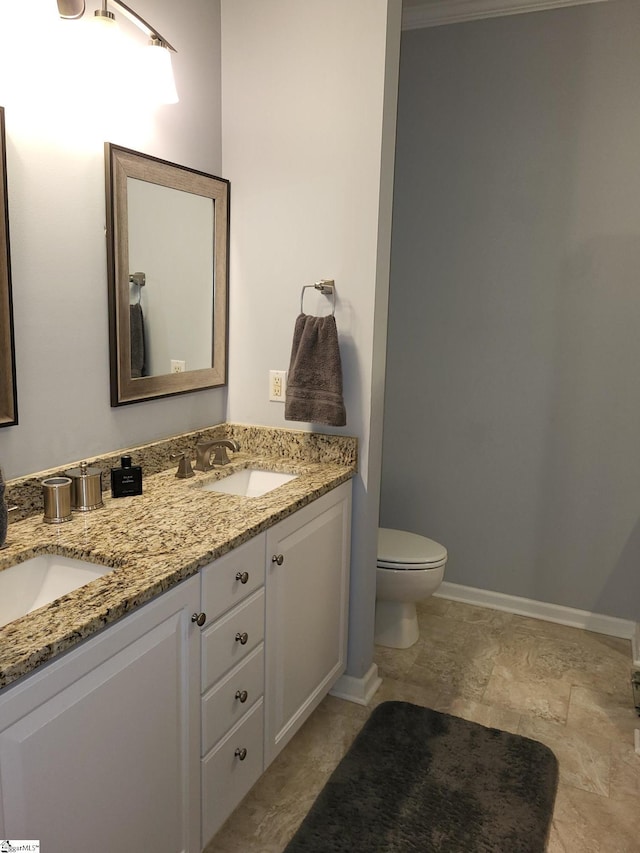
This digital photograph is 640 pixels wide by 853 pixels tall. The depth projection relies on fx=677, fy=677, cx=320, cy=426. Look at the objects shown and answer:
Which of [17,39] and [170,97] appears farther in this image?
[170,97]

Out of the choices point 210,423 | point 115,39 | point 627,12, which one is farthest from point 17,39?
point 627,12

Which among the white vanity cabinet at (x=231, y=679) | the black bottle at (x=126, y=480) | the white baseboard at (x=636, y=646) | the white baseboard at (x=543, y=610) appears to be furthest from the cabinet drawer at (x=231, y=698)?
the white baseboard at (x=543, y=610)

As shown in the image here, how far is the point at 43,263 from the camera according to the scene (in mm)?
1677

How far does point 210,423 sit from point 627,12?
2242 millimetres

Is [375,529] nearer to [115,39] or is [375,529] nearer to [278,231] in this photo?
[278,231]

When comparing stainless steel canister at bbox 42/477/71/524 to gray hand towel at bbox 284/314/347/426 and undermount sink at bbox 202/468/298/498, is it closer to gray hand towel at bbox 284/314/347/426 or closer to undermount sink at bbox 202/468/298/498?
undermount sink at bbox 202/468/298/498

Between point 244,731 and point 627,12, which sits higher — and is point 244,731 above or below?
below

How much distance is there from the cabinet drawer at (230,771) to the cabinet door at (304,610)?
0.07 m

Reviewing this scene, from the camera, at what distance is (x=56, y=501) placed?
1.64 m

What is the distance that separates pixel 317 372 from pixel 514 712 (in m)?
1.37

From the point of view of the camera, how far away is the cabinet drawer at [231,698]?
1.57 metres

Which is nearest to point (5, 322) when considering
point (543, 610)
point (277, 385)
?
point (277, 385)

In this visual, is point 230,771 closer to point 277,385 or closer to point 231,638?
point 231,638

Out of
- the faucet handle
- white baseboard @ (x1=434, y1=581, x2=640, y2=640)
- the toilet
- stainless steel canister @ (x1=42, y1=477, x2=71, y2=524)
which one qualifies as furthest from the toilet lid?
stainless steel canister @ (x1=42, y1=477, x2=71, y2=524)
